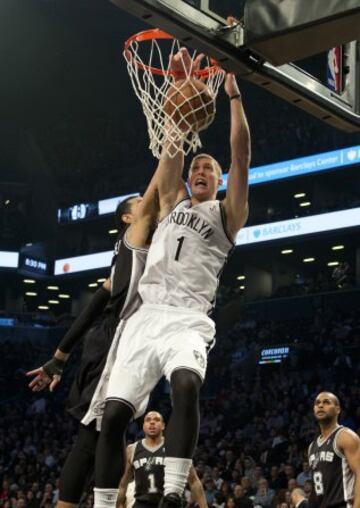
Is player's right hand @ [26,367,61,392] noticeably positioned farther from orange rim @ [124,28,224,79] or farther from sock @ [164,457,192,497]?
orange rim @ [124,28,224,79]

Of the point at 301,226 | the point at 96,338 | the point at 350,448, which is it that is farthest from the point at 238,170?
the point at 301,226

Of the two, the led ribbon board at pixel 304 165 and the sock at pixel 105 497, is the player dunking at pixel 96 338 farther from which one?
the led ribbon board at pixel 304 165

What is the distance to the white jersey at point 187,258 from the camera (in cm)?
439

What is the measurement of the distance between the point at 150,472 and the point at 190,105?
370 centimetres

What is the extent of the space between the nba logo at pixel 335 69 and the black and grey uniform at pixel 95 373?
64.8 inches

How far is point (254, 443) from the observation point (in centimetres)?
1836

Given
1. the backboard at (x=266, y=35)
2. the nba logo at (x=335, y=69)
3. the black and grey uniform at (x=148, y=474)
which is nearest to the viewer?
the backboard at (x=266, y=35)

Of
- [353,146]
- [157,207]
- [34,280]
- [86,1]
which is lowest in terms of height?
[157,207]

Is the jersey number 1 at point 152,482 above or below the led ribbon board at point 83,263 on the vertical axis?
below

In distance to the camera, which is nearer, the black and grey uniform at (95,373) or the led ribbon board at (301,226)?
the black and grey uniform at (95,373)

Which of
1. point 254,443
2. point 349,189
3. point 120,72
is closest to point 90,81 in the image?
point 120,72

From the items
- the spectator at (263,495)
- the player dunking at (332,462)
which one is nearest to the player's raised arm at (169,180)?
the player dunking at (332,462)

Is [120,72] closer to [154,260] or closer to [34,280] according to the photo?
[34,280]

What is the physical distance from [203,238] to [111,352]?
814 millimetres
